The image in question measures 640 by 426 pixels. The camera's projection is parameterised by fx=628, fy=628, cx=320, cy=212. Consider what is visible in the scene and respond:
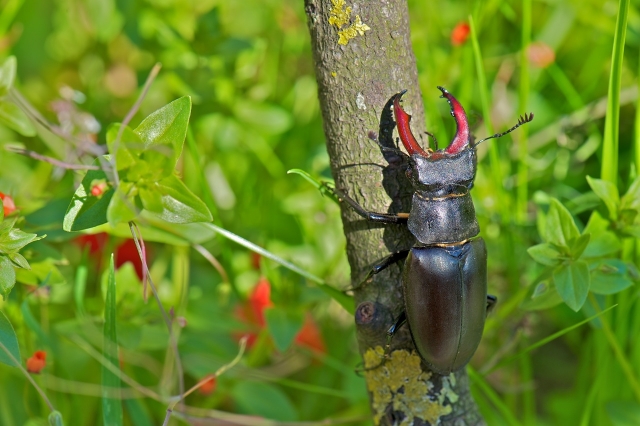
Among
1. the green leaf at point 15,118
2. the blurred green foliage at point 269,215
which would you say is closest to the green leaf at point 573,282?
the blurred green foliage at point 269,215

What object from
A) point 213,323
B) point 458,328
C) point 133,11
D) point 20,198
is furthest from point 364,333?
point 133,11

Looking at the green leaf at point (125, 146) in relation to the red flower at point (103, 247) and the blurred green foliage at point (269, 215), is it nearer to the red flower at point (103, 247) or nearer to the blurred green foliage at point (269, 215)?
the blurred green foliage at point (269, 215)

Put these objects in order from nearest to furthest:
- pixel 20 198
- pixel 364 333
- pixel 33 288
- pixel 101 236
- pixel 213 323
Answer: pixel 364 333 → pixel 33 288 → pixel 20 198 → pixel 213 323 → pixel 101 236

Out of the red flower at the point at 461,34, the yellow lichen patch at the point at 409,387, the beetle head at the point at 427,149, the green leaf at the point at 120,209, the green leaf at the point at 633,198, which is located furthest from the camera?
the red flower at the point at 461,34

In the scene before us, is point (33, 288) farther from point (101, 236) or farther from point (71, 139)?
point (101, 236)

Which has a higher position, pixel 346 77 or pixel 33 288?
pixel 346 77

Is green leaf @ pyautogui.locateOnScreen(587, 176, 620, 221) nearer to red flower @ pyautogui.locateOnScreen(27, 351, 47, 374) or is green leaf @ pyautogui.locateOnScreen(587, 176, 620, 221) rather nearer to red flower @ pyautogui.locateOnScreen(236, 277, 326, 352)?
red flower @ pyautogui.locateOnScreen(236, 277, 326, 352)

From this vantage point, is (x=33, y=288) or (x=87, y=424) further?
(x=87, y=424)
